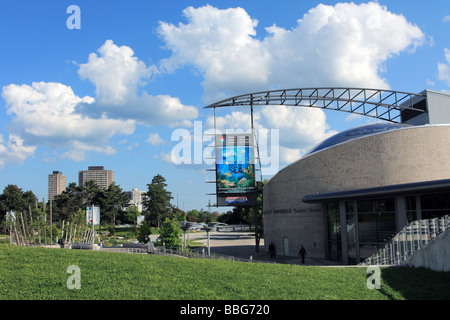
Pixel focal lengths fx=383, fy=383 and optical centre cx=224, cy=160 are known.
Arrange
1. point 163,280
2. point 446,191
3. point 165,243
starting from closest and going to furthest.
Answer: point 163,280 < point 446,191 < point 165,243

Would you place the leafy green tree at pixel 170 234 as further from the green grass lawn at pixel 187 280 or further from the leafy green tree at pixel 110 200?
the leafy green tree at pixel 110 200

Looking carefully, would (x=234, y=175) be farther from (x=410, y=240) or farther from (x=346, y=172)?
(x=410, y=240)

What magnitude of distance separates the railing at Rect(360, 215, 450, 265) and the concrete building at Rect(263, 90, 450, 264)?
19.3 ft

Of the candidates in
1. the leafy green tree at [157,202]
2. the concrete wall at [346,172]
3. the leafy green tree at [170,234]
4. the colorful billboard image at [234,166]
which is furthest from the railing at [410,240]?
the leafy green tree at [157,202]

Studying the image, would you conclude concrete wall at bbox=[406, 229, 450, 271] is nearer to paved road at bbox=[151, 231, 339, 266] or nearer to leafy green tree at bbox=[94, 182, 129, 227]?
paved road at bbox=[151, 231, 339, 266]

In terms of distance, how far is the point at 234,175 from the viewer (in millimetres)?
45094

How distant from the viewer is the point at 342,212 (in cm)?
3325

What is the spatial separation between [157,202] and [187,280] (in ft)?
314

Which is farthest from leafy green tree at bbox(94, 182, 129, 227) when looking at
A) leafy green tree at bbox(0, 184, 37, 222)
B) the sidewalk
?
the sidewalk

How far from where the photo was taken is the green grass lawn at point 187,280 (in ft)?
38.3

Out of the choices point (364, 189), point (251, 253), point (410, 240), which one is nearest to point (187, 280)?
point (410, 240)

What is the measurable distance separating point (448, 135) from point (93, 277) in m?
29.7
